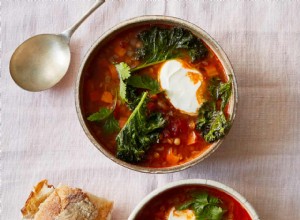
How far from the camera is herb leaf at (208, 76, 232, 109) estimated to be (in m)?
2.98

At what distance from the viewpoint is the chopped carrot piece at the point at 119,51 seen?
3.08 metres

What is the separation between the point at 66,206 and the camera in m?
3.01

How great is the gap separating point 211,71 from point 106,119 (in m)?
0.60

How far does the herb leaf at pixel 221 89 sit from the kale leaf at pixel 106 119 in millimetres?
521

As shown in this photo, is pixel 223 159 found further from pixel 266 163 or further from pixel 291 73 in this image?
pixel 291 73

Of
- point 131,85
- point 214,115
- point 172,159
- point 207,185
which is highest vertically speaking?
point 131,85

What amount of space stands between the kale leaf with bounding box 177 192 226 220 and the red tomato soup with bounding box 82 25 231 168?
0.68 ft

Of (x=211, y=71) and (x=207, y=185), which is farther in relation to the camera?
(x=211, y=71)

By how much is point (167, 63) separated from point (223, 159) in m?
0.62

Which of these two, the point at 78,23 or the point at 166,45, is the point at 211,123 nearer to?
the point at 166,45

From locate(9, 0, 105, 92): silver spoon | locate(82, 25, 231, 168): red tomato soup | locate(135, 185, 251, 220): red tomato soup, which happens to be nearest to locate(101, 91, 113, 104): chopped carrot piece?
locate(82, 25, 231, 168): red tomato soup

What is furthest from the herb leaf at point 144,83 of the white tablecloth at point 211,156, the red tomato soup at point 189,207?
the red tomato soup at point 189,207

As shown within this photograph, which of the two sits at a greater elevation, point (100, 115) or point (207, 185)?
point (100, 115)

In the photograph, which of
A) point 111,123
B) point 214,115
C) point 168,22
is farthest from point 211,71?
point 111,123
